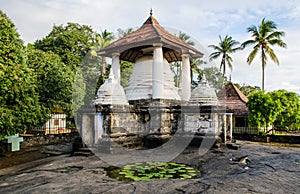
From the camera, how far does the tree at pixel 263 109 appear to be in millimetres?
14383

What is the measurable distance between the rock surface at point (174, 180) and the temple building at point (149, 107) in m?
2.24

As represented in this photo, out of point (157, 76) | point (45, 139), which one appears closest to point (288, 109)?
point (157, 76)

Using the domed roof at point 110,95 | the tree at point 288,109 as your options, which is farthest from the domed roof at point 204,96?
the tree at point 288,109

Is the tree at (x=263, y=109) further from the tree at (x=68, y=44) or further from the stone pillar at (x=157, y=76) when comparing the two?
the tree at (x=68, y=44)

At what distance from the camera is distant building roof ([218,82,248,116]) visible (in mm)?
18044

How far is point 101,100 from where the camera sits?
969cm

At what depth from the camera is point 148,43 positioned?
35.1 feet

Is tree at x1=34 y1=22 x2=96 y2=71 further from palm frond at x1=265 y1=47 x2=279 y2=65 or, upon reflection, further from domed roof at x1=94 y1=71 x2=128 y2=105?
palm frond at x1=265 y1=47 x2=279 y2=65

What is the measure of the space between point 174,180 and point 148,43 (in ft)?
23.3

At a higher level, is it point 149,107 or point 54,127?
point 149,107

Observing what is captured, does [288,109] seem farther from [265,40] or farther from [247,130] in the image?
[265,40]

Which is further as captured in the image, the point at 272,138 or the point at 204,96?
the point at 272,138

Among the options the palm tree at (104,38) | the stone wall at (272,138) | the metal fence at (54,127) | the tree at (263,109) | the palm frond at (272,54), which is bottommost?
the stone wall at (272,138)

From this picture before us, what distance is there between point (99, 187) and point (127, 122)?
5.28m
